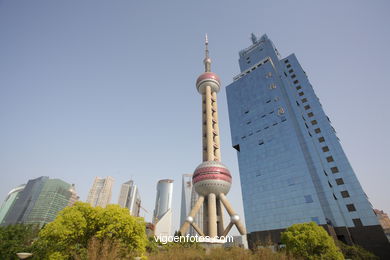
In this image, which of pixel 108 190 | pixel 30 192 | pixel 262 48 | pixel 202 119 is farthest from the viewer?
pixel 108 190

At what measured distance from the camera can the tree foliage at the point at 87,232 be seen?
1546cm

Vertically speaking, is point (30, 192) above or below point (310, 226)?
above

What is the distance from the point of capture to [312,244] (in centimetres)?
2066

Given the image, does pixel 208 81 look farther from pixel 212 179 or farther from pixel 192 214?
pixel 192 214

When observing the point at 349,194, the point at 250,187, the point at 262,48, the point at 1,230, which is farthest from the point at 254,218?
the point at 262,48

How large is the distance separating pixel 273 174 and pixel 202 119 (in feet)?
87.0

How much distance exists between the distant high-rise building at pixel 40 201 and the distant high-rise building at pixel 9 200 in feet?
25.6

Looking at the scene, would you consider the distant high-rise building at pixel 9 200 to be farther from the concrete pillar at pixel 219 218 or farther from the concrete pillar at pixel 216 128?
the concrete pillar at pixel 219 218

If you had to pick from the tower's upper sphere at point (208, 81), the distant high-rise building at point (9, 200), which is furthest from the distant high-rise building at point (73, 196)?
the tower's upper sphere at point (208, 81)

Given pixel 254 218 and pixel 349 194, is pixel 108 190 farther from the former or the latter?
pixel 349 194

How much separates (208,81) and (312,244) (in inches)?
2190

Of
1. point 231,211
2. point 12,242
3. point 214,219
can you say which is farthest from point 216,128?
point 12,242

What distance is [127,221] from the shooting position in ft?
57.0

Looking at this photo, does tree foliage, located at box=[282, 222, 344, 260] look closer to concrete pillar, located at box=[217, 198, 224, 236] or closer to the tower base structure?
the tower base structure
